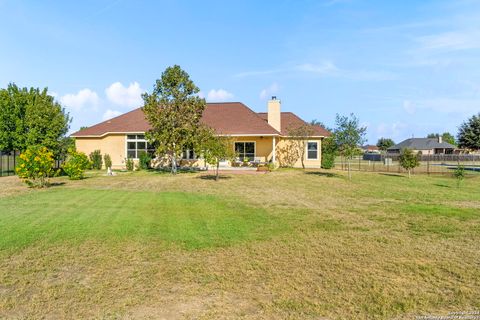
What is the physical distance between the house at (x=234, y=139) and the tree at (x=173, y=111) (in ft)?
16.0

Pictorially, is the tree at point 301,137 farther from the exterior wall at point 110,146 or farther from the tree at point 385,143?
the tree at point 385,143

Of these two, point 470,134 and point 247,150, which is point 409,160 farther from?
point 470,134

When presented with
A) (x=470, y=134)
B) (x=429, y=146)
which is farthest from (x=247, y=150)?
(x=429, y=146)

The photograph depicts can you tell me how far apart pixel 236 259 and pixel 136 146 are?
80.9 ft

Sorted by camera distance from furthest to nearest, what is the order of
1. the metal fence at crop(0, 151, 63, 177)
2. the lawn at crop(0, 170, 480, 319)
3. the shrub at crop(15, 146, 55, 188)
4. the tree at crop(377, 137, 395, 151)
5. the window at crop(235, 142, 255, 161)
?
the tree at crop(377, 137, 395, 151)
the window at crop(235, 142, 255, 161)
the metal fence at crop(0, 151, 63, 177)
the shrub at crop(15, 146, 55, 188)
the lawn at crop(0, 170, 480, 319)

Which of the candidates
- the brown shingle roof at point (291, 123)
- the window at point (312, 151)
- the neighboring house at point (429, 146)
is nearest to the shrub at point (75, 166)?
the brown shingle roof at point (291, 123)

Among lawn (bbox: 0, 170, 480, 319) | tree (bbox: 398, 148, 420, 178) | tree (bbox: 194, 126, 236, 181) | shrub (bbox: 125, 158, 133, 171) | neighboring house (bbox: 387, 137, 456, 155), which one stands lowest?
lawn (bbox: 0, 170, 480, 319)

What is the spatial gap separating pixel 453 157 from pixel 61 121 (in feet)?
189

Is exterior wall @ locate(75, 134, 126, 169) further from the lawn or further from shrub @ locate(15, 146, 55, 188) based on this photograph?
the lawn

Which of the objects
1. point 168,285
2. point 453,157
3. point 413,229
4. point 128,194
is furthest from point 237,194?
point 453,157

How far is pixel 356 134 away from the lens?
21.3 metres

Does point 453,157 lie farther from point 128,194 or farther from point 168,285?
point 168,285

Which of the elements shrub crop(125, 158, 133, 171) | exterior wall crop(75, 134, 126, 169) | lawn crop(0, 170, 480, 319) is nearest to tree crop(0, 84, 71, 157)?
exterior wall crop(75, 134, 126, 169)

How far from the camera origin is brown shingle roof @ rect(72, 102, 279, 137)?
27.5 metres
